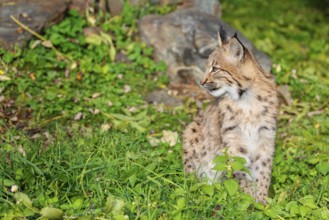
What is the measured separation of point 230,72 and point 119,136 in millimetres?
1370

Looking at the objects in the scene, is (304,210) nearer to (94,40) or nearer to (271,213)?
(271,213)

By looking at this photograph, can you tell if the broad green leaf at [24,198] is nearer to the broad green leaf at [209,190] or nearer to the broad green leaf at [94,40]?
the broad green leaf at [209,190]

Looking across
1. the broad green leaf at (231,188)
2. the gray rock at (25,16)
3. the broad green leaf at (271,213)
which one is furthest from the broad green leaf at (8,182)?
the gray rock at (25,16)

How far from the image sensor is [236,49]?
5.19 m

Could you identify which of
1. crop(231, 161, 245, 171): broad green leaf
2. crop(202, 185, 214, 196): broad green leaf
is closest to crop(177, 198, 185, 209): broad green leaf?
crop(202, 185, 214, 196): broad green leaf

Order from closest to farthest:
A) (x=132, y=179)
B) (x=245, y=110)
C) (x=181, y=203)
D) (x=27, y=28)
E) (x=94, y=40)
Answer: (x=181, y=203), (x=132, y=179), (x=245, y=110), (x=27, y=28), (x=94, y=40)

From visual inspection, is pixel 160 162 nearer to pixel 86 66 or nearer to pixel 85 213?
pixel 85 213

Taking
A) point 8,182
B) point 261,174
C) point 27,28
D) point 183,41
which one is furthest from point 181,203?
point 27,28

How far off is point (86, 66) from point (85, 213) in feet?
10.1

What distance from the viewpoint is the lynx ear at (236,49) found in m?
5.12

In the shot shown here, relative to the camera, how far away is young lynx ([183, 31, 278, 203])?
5.30 metres

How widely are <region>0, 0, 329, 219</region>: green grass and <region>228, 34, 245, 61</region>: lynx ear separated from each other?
111 centimetres

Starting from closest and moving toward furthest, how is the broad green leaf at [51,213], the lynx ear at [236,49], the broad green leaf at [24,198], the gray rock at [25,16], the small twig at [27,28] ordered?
the broad green leaf at [51,213]
the broad green leaf at [24,198]
the lynx ear at [236,49]
the gray rock at [25,16]
the small twig at [27,28]

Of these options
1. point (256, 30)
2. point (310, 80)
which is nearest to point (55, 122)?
point (310, 80)
